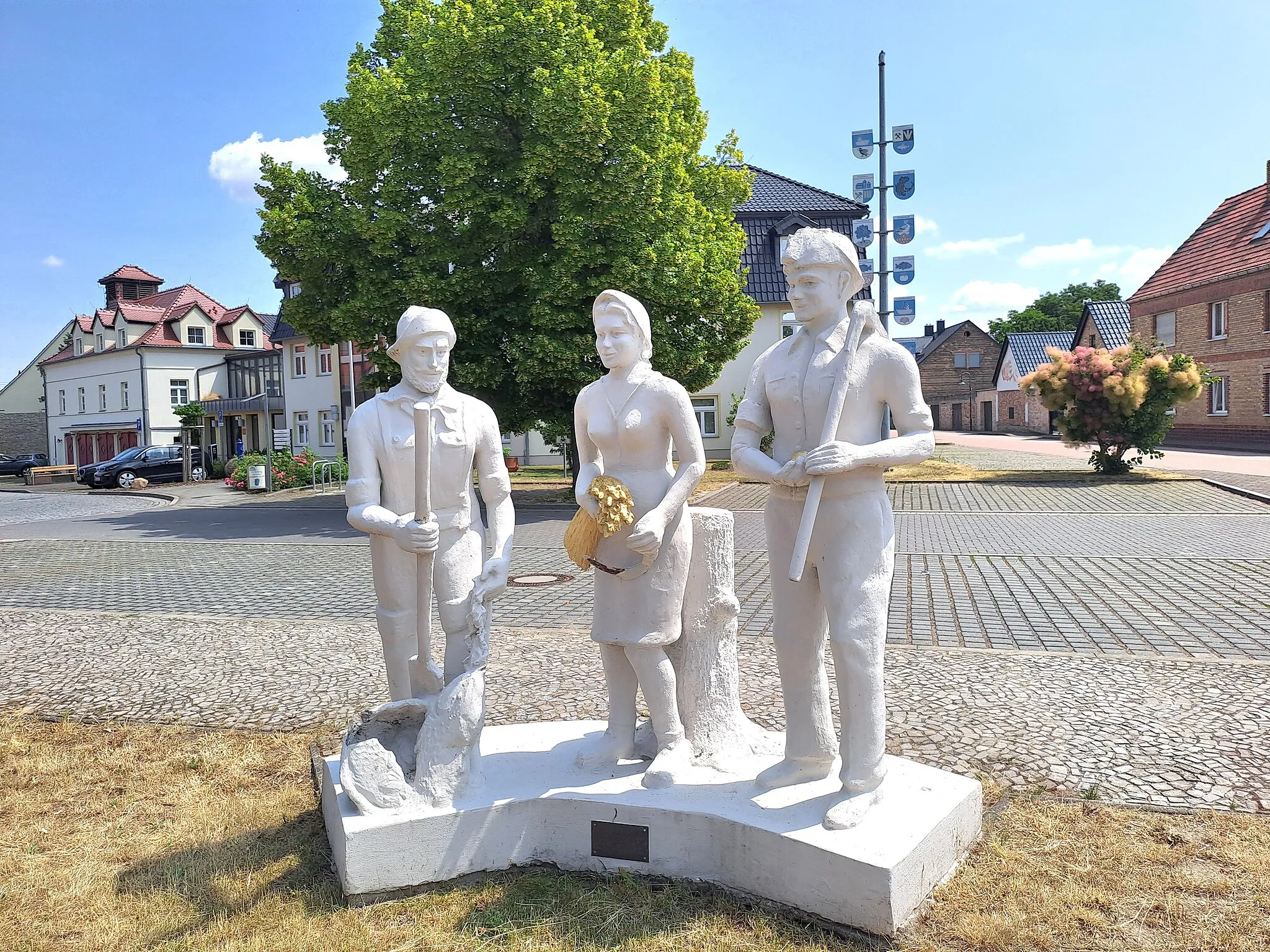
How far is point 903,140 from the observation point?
1906 cm

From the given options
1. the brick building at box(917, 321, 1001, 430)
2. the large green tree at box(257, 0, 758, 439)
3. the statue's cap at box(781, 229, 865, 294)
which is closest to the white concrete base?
the statue's cap at box(781, 229, 865, 294)

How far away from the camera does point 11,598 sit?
10.1 meters

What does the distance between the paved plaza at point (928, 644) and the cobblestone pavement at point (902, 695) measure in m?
0.02

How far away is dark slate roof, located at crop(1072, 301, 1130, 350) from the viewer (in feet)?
131

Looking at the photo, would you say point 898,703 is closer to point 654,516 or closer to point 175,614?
point 654,516

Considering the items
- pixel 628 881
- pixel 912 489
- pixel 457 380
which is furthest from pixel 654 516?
pixel 912 489

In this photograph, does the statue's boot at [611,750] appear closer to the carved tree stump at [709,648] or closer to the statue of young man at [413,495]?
the carved tree stump at [709,648]

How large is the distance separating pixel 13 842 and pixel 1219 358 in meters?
35.8

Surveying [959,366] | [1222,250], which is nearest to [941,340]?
[959,366]

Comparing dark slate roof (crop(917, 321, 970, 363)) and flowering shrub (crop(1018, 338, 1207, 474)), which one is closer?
flowering shrub (crop(1018, 338, 1207, 474))

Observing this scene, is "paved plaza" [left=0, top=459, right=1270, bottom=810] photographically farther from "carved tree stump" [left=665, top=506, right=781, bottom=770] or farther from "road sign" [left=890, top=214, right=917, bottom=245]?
"road sign" [left=890, top=214, right=917, bottom=245]

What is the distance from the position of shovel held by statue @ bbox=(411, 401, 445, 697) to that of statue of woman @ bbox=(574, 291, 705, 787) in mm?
598

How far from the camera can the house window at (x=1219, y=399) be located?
31578 mm

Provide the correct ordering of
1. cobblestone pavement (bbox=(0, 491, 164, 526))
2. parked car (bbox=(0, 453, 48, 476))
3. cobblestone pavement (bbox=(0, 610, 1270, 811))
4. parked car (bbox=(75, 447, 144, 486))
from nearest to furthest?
cobblestone pavement (bbox=(0, 610, 1270, 811))
cobblestone pavement (bbox=(0, 491, 164, 526))
parked car (bbox=(75, 447, 144, 486))
parked car (bbox=(0, 453, 48, 476))
